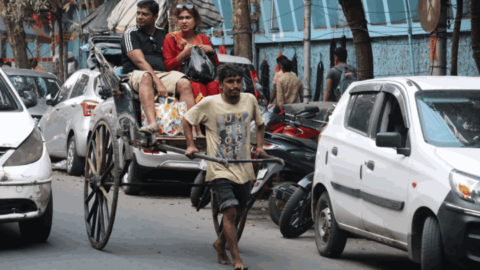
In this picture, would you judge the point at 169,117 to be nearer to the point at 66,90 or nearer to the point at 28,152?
the point at 28,152

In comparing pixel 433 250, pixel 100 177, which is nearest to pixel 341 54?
pixel 100 177

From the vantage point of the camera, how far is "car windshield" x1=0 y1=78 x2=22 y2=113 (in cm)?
728

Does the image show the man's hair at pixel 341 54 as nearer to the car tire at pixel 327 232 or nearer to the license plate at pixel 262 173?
the license plate at pixel 262 173

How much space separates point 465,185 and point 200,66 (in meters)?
2.99

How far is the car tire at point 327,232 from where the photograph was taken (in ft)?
22.6

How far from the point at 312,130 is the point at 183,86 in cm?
319

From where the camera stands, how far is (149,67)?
7262 millimetres

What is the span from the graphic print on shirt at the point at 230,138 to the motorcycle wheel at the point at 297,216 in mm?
1905

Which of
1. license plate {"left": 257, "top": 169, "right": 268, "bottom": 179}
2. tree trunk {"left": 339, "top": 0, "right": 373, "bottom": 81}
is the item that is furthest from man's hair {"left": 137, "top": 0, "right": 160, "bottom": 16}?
tree trunk {"left": 339, "top": 0, "right": 373, "bottom": 81}

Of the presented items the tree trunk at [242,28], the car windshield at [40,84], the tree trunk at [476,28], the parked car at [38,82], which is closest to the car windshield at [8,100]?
the tree trunk at [242,28]

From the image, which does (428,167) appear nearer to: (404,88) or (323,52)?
(404,88)

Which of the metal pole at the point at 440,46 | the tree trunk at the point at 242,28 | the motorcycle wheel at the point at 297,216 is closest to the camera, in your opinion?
the motorcycle wheel at the point at 297,216

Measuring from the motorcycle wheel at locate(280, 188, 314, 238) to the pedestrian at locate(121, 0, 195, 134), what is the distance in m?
1.65

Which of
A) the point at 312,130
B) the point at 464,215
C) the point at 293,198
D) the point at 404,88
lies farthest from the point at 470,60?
the point at 464,215
